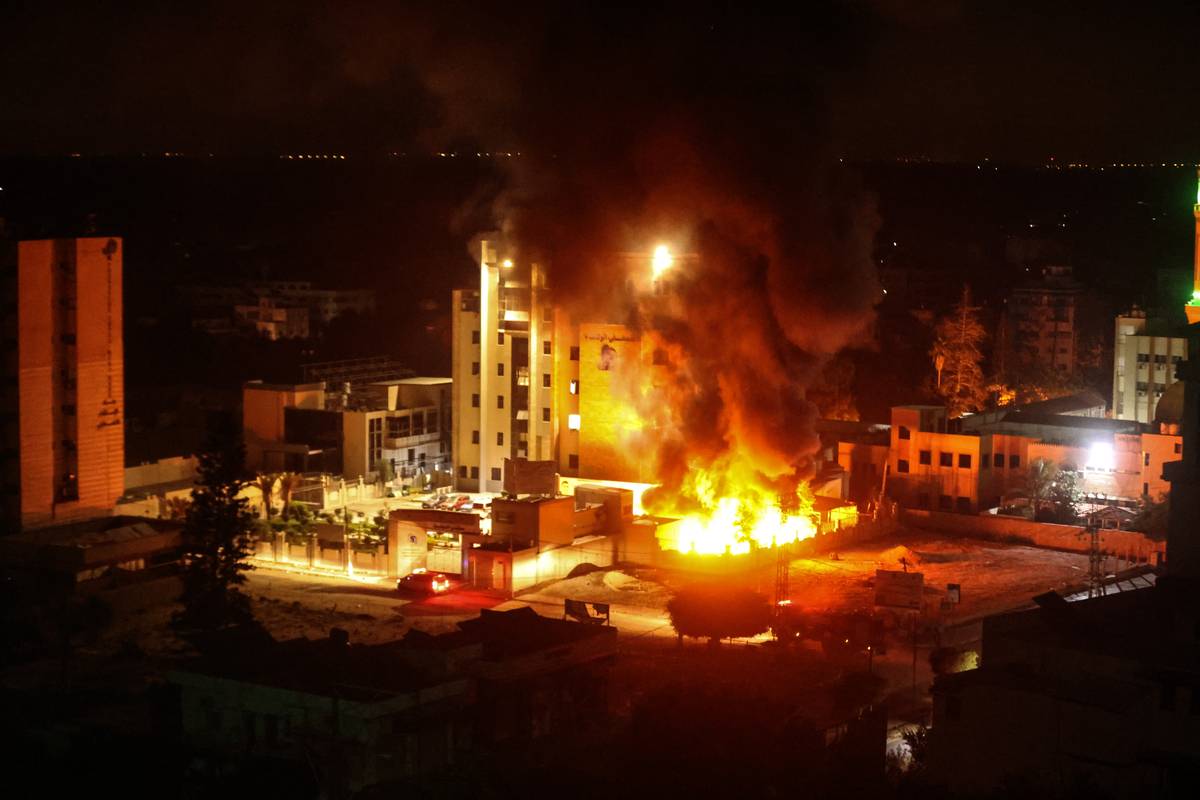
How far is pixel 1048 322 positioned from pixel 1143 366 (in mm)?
18411

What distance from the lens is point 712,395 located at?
36.0 metres

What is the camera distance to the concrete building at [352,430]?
3959 cm

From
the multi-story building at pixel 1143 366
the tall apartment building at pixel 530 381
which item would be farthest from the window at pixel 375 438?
the multi-story building at pixel 1143 366

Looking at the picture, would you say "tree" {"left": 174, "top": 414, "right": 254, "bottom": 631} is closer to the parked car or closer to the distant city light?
the parked car

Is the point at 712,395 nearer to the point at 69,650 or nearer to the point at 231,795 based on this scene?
the point at 69,650

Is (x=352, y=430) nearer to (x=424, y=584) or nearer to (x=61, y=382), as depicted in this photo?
(x=61, y=382)

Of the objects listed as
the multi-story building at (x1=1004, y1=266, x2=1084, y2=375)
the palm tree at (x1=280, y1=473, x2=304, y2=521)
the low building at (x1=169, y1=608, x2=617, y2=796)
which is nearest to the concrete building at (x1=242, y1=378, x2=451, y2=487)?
the palm tree at (x1=280, y1=473, x2=304, y2=521)

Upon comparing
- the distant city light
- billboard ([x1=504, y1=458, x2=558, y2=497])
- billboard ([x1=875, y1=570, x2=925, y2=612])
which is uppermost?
the distant city light

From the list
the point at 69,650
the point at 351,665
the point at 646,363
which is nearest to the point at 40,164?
the point at 646,363

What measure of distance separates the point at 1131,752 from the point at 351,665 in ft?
28.6

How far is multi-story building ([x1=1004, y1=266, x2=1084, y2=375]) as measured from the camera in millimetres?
65688

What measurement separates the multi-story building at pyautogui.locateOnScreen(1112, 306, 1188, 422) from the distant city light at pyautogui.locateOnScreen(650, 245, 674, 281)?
17.4 m

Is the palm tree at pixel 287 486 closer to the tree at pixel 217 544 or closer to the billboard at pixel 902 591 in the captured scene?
the tree at pixel 217 544

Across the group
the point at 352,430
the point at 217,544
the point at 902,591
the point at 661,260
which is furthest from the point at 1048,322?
the point at 217,544
